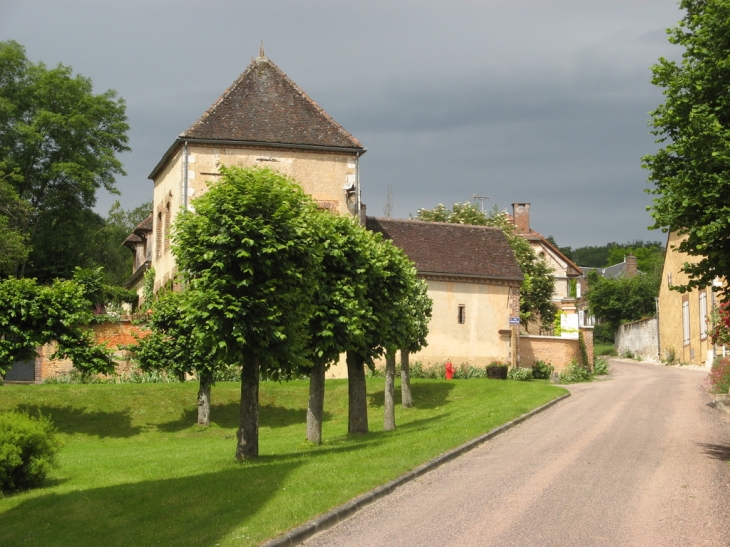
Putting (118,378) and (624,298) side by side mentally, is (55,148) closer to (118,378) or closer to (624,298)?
(118,378)

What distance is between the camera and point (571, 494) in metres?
12.7

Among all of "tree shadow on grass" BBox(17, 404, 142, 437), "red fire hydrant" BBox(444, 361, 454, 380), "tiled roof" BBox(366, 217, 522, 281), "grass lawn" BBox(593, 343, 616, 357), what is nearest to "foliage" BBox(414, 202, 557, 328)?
"tiled roof" BBox(366, 217, 522, 281)

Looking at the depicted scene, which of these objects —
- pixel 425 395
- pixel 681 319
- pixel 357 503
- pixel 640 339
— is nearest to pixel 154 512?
pixel 357 503

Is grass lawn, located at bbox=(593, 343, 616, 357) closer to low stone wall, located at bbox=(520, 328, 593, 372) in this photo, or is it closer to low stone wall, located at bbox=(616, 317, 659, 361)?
low stone wall, located at bbox=(616, 317, 659, 361)

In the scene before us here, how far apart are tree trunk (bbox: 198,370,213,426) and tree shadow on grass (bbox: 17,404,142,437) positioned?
6.76 feet

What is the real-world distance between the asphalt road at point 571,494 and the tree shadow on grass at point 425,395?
11.0 meters

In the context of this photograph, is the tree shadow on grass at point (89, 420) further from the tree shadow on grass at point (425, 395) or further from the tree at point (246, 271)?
the tree at point (246, 271)

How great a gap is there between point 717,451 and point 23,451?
1304 centimetres

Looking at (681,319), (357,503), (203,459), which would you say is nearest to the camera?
(357,503)

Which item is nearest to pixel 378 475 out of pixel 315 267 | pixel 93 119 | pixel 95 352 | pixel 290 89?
pixel 315 267

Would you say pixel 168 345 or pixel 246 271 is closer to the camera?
pixel 246 271

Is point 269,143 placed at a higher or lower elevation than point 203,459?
higher

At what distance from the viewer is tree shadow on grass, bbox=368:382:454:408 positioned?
32.8 meters

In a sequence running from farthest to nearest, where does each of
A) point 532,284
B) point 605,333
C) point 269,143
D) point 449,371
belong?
1. point 605,333
2. point 532,284
3. point 449,371
4. point 269,143
